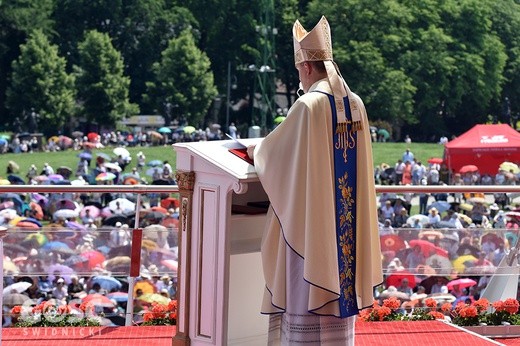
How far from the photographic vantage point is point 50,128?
74625 mm

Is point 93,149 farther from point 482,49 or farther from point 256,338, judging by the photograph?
point 256,338

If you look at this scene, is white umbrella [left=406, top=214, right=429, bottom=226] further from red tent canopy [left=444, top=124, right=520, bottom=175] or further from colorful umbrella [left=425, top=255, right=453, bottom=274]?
red tent canopy [left=444, top=124, right=520, bottom=175]

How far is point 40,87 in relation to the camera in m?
71.9

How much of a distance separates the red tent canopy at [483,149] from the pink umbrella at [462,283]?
39.3m

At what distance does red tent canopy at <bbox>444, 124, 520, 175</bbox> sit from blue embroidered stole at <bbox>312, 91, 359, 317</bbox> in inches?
1772

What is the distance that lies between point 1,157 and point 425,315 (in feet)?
181

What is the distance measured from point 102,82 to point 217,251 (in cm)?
6705


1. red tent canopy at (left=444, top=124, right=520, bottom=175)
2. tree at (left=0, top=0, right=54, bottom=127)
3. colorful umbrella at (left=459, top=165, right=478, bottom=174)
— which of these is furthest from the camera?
tree at (left=0, top=0, right=54, bottom=127)

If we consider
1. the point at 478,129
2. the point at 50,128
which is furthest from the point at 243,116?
the point at 478,129

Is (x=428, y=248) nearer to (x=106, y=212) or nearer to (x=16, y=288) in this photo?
(x=16, y=288)

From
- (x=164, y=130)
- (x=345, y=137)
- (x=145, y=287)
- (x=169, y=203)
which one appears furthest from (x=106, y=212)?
(x=164, y=130)

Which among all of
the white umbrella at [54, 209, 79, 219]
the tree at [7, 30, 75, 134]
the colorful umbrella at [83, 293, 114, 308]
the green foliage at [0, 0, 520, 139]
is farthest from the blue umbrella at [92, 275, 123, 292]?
the green foliage at [0, 0, 520, 139]

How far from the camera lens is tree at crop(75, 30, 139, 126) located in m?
73.3

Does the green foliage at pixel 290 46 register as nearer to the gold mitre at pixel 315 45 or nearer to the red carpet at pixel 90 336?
the red carpet at pixel 90 336
